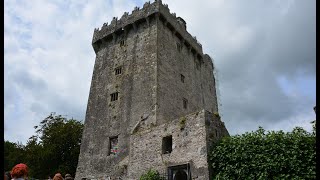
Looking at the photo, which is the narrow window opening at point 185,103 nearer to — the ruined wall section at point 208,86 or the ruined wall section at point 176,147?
the ruined wall section at point 208,86

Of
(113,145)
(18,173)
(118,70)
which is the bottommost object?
(18,173)

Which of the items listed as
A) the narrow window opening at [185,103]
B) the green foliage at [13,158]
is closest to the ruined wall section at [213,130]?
the narrow window opening at [185,103]

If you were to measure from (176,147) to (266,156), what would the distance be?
5.37 m

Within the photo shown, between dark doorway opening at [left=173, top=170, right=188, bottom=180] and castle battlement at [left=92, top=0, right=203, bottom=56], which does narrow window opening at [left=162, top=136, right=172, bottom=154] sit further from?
castle battlement at [left=92, top=0, right=203, bottom=56]

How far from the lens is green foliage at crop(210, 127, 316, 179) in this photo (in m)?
15.2

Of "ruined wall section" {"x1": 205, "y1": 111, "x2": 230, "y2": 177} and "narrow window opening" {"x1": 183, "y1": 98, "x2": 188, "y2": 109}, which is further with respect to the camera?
"narrow window opening" {"x1": 183, "y1": 98, "x2": 188, "y2": 109}

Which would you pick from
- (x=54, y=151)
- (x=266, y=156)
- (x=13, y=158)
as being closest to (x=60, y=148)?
(x=54, y=151)

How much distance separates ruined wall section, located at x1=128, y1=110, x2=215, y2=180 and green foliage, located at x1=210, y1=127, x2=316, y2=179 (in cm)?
89

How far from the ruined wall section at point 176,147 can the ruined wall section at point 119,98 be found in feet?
8.78

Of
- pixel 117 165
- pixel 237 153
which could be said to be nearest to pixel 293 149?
pixel 237 153

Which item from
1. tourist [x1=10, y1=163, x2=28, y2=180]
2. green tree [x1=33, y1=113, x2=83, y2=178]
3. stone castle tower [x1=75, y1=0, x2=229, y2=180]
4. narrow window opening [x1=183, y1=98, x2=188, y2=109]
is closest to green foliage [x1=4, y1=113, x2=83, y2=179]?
green tree [x1=33, y1=113, x2=83, y2=178]

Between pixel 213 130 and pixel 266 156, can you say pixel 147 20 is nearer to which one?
pixel 213 130

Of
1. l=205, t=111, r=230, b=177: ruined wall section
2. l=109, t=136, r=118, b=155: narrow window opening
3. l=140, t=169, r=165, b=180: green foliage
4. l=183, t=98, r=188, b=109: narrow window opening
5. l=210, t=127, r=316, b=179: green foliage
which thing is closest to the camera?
l=210, t=127, r=316, b=179: green foliage

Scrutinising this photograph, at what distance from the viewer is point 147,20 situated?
96.4 feet
